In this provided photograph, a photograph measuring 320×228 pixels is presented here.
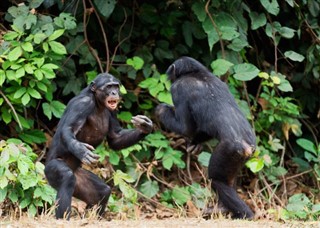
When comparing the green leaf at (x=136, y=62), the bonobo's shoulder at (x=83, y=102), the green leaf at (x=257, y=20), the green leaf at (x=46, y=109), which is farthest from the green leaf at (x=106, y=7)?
the bonobo's shoulder at (x=83, y=102)

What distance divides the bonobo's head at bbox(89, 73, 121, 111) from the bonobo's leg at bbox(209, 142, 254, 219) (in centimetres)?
122

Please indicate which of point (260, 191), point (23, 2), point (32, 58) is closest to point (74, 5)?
point (23, 2)

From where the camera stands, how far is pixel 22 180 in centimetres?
875

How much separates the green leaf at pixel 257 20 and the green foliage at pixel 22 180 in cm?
349

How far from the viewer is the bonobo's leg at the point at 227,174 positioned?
28.5 ft

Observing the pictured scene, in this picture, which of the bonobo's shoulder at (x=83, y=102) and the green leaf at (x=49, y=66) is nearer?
the bonobo's shoulder at (x=83, y=102)

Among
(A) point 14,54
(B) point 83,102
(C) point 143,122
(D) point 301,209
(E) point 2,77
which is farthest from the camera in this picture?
(D) point 301,209

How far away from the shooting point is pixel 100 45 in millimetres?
11828

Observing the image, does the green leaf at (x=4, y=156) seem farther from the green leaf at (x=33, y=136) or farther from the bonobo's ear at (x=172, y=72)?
the bonobo's ear at (x=172, y=72)

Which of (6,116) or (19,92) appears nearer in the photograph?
(19,92)

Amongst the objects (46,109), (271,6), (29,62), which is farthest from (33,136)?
(271,6)

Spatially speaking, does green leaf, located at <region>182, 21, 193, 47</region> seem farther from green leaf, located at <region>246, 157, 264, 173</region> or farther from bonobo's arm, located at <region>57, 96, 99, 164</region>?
bonobo's arm, located at <region>57, 96, 99, 164</region>

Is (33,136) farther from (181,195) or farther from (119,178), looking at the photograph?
(181,195)

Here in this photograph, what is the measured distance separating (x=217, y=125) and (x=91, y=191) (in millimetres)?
1513
